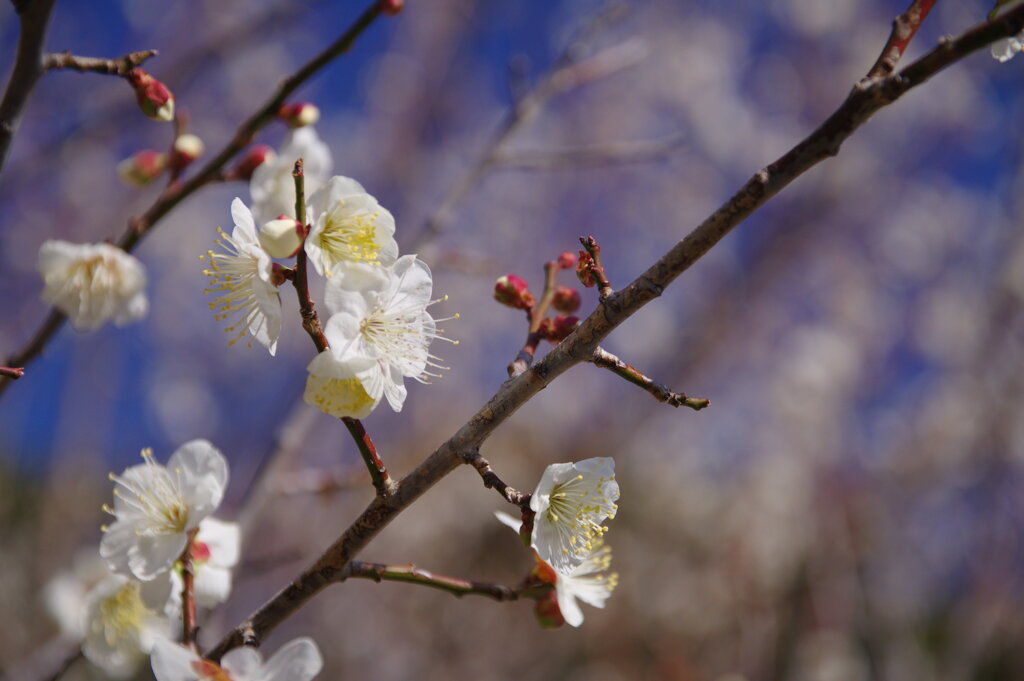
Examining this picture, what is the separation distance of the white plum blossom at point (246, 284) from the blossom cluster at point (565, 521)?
368 mm

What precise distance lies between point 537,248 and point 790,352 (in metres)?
2.53

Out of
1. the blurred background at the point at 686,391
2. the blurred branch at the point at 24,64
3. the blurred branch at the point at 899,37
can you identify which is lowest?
the blurred background at the point at 686,391

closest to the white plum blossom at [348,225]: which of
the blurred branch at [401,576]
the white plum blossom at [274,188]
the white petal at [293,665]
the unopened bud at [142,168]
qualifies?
the white plum blossom at [274,188]

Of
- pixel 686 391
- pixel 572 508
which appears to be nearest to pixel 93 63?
pixel 572 508

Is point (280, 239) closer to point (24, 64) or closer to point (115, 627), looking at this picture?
point (24, 64)

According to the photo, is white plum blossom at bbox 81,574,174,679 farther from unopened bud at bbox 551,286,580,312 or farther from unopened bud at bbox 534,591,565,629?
unopened bud at bbox 551,286,580,312

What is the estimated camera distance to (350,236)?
94 cm

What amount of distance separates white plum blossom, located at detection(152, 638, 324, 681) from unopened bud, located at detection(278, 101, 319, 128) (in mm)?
895

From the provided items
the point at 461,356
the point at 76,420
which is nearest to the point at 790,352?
the point at 461,356

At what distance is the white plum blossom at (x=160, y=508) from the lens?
37.8 inches

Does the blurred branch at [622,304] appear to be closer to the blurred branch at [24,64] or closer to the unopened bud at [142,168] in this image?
the blurred branch at [24,64]

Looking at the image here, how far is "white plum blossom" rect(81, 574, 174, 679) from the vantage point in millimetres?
1126

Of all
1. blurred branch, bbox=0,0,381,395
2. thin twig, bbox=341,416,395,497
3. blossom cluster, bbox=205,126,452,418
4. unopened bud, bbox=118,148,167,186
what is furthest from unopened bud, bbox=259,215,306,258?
unopened bud, bbox=118,148,167,186

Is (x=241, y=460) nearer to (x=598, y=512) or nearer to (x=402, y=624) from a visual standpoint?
(x=402, y=624)
